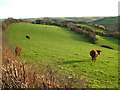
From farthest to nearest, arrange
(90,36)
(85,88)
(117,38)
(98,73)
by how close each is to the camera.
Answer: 1. (117,38)
2. (90,36)
3. (98,73)
4. (85,88)

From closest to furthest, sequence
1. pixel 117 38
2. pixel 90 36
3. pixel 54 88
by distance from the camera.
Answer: pixel 54 88 < pixel 90 36 < pixel 117 38

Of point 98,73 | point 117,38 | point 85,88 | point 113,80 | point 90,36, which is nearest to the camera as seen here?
point 85,88

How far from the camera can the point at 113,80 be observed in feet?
37.1

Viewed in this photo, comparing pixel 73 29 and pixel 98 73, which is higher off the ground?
pixel 73 29

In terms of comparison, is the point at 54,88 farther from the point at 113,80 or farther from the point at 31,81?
the point at 113,80

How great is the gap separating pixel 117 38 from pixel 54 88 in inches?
2410

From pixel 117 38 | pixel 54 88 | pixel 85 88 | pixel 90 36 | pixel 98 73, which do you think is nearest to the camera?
pixel 54 88

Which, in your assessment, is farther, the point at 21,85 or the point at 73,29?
the point at 73,29

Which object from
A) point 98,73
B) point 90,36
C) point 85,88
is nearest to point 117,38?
point 90,36

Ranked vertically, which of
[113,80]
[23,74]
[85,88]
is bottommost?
[113,80]

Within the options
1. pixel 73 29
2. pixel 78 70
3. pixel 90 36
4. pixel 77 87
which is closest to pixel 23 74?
pixel 77 87

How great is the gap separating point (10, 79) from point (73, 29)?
191 feet

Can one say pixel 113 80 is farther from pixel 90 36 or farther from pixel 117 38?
pixel 117 38

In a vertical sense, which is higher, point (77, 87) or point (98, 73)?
point (77, 87)
